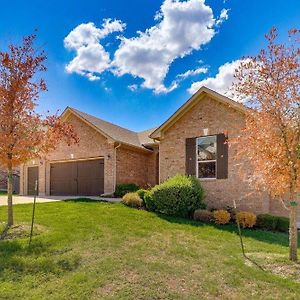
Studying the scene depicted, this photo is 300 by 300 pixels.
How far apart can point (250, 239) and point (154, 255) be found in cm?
403

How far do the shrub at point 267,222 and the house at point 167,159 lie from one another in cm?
109

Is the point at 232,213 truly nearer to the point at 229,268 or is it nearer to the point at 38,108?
the point at 229,268

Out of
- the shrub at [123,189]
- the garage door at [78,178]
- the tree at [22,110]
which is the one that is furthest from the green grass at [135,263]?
the garage door at [78,178]

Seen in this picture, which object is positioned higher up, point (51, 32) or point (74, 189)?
point (51, 32)

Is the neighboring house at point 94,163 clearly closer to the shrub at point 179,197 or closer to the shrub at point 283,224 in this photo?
the shrub at point 179,197

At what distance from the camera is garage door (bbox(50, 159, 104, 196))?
782 inches

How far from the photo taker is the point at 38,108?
995 centimetres

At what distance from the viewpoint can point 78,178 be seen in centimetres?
2086

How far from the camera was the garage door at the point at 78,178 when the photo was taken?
65.2ft

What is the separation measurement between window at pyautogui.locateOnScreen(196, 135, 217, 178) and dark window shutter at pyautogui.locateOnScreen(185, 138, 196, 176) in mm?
199

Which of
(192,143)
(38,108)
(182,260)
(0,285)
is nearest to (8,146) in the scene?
(38,108)

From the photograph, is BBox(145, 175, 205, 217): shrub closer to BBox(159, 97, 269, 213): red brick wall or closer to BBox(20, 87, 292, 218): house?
BBox(159, 97, 269, 213): red brick wall

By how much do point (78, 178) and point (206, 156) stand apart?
959cm

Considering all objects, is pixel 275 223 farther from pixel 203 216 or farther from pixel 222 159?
pixel 222 159
